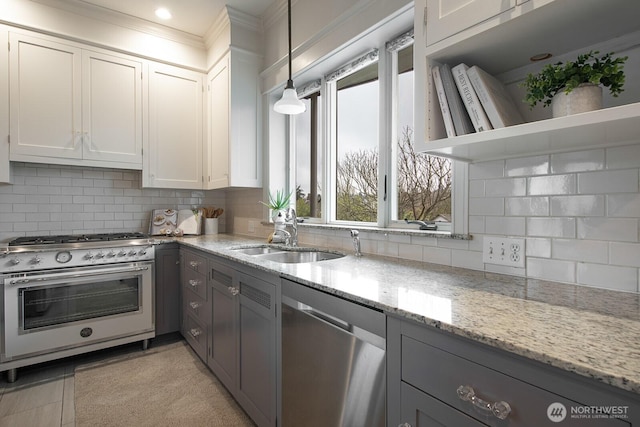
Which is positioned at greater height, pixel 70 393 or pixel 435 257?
pixel 435 257

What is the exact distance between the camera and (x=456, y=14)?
1.09m

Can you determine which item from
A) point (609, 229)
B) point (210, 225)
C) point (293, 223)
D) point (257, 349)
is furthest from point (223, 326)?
point (609, 229)

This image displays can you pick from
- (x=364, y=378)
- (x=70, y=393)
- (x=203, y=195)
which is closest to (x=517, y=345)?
(x=364, y=378)

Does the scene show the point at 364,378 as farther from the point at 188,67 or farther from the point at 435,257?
the point at 188,67

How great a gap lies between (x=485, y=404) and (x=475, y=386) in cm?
4

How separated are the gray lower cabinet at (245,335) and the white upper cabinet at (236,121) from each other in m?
1.00

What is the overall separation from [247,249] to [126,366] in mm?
1235

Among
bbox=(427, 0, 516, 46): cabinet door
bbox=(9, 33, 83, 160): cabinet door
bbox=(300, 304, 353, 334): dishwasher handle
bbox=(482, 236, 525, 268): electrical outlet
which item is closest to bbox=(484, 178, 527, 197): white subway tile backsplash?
bbox=(482, 236, 525, 268): electrical outlet

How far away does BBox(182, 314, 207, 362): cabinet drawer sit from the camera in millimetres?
2298

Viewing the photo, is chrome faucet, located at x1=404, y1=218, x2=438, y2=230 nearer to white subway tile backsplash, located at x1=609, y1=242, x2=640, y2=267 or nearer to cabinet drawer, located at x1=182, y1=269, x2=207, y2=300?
white subway tile backsplash, located at x1=609, y1=242, x2=640, y2=267

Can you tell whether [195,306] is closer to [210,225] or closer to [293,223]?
[293,223]

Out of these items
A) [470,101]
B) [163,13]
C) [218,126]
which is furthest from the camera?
[218,126]

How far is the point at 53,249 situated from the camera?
222 centimetres

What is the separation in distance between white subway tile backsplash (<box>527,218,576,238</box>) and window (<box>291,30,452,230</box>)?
0.46 metres
